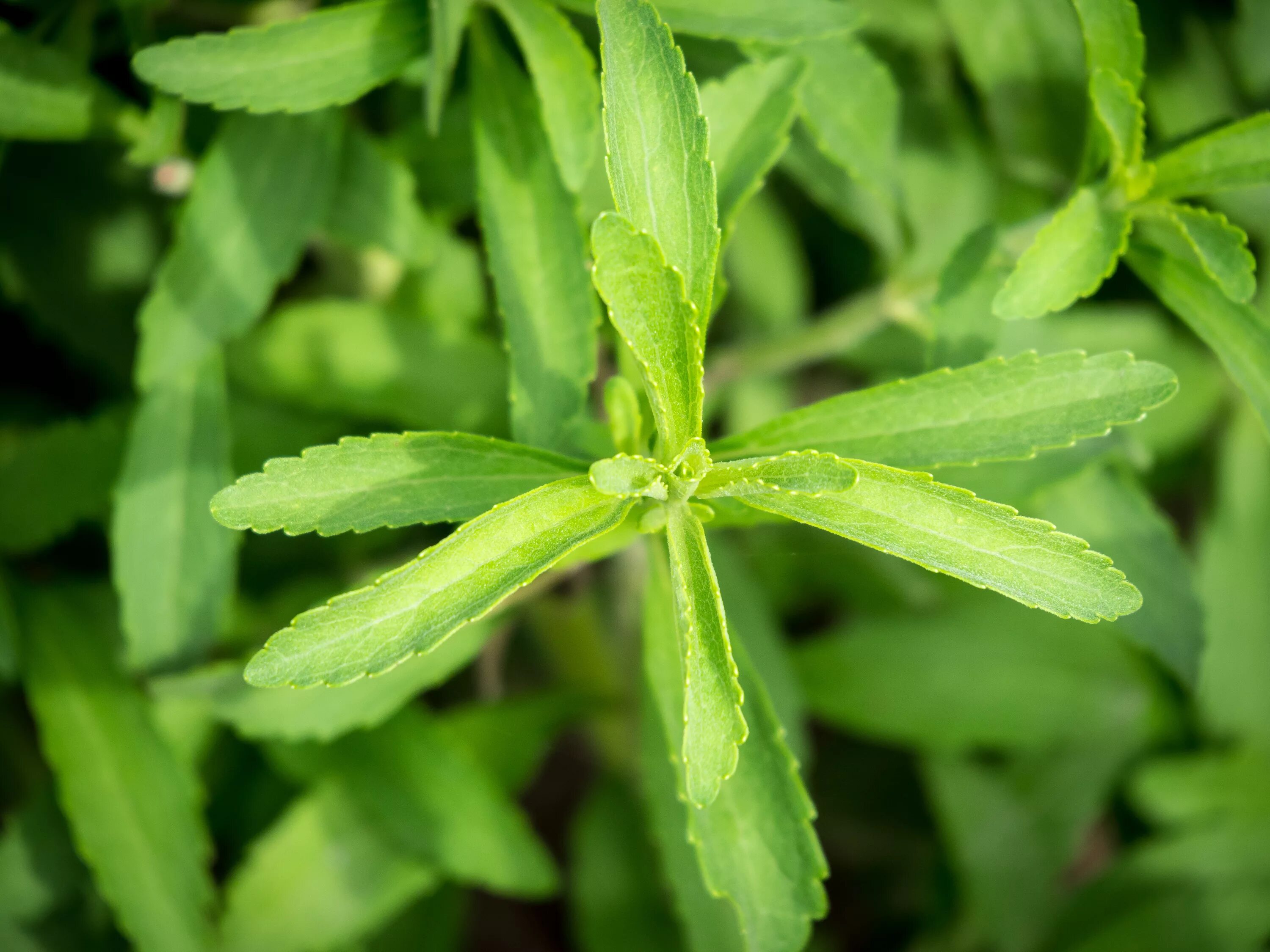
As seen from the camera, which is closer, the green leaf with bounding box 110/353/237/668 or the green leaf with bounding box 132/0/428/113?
the green leaf with bounding box 132/0/428/113

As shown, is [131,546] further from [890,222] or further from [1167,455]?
[1167,455]

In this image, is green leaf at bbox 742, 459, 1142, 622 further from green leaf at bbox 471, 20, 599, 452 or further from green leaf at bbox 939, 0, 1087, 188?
green leaf at bbox 939, 0, 1087, 188

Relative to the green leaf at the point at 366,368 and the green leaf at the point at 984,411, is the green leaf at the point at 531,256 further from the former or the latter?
the green leaf at the point at 366,368

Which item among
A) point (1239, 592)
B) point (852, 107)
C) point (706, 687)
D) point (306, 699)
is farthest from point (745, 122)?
point (1239, 592)

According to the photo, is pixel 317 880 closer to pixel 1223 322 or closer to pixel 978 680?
pixel 978 680

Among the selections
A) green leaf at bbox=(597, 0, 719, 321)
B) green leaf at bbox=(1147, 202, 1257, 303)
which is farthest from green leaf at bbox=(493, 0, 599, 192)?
green leaf at bbox=(1147, 202, 1257, 303)

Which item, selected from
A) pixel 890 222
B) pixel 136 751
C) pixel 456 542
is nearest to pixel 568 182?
pixel 456 542

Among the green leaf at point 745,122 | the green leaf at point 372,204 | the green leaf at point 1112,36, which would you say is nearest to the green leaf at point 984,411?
the green leaf at point 745,122
